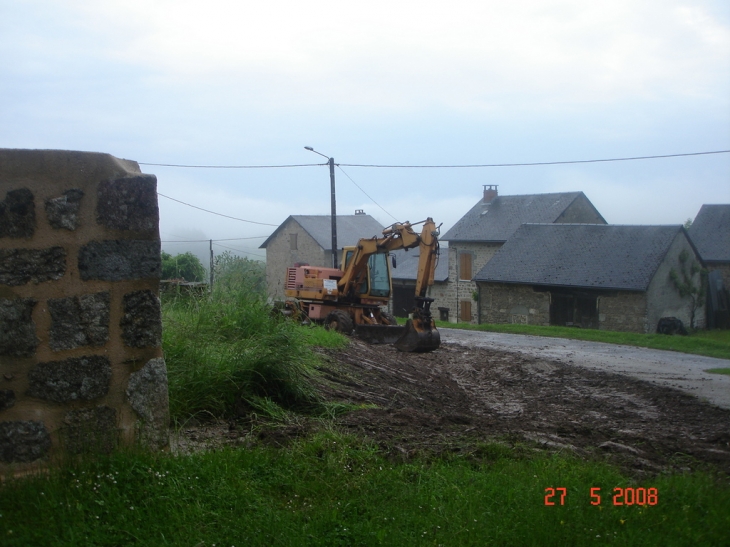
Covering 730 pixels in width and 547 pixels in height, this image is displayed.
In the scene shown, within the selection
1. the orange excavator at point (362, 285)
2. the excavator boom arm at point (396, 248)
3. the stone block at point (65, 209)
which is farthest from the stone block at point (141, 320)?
the orange excavator at point (362, 285)

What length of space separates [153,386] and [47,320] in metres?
0.73

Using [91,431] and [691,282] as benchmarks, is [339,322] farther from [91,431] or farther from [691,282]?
[691,282]

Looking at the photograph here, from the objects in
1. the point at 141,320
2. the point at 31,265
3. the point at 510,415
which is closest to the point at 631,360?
the point at 510,415

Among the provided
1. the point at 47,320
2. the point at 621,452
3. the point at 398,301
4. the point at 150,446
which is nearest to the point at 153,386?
the point at 150,446

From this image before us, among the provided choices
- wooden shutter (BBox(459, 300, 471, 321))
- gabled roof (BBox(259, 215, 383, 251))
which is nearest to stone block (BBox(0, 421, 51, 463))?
wooden shutter (BBox(459, 300, 471, 321))

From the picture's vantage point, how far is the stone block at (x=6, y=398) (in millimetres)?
3959

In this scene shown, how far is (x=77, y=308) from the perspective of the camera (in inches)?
165

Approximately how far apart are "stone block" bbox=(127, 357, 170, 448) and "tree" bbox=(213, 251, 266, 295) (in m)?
4.83

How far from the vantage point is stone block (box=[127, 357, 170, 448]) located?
4.38 metres

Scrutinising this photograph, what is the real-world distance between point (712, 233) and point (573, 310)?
490 inches

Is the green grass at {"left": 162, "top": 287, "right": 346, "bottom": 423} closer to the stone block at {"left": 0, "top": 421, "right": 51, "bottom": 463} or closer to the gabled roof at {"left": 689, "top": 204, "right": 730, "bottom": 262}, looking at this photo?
the stone block at {"left": 0, "top": 421, "right": 51, "bottom": 463}

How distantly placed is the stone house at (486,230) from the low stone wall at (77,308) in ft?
132

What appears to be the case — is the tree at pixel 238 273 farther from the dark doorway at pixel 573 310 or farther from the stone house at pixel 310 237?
the stone house at pixel 310 237

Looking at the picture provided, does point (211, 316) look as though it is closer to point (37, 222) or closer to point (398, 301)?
point (37, 222)
